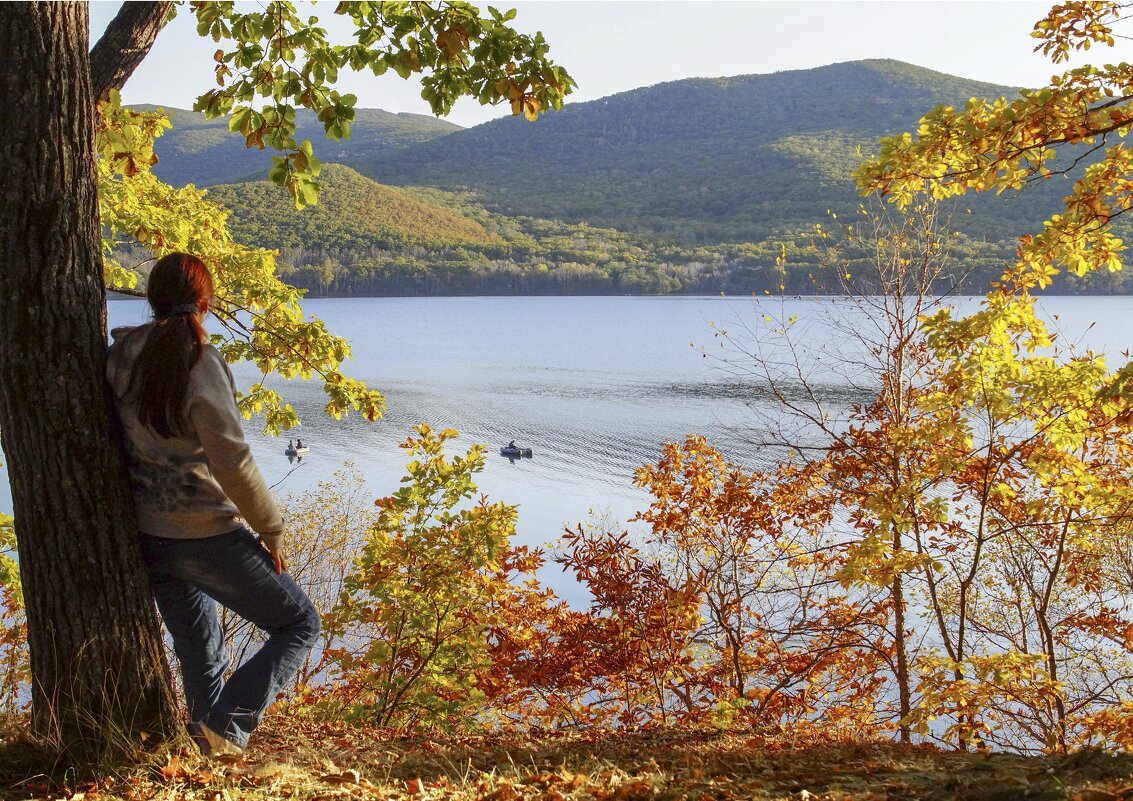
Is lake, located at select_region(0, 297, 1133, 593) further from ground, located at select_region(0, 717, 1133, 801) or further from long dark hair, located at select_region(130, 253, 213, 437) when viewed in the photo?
ground, located at select_region(0, 717, 1133, 801)

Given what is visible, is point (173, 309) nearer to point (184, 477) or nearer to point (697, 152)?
point (184, 477)

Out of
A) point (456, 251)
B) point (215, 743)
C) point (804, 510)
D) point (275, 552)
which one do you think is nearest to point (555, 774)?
point (215, 743)

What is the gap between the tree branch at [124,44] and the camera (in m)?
3.23

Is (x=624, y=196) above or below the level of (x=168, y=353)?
above

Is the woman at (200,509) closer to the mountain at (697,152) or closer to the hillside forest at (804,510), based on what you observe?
the hillside forest at (804,510)

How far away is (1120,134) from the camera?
151 inches

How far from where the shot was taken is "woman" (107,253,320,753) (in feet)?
8.20

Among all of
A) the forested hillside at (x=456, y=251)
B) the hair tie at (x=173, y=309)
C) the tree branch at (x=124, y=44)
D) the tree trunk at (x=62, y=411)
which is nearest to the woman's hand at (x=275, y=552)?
the tree trunk at (x=62, y=411)

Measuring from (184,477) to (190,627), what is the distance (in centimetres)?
50

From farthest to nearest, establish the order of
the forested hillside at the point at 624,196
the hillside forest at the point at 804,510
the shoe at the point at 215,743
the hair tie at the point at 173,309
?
1. the forested hillside at the point at 624,196
2. the hillside forest at the point at 804,510
3. the shoe at the point at 215,743
4. the hair tie at the point at 173,309

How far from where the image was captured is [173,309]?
262 centimetres

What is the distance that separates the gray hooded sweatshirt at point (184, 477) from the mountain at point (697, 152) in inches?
2445

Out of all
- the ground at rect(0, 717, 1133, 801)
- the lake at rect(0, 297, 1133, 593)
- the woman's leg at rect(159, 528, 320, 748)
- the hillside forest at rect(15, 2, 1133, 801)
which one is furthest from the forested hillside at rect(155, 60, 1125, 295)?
the woman's leg at rect(159, 528, 320, 748)

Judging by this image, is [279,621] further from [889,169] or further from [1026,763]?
[889,169]
